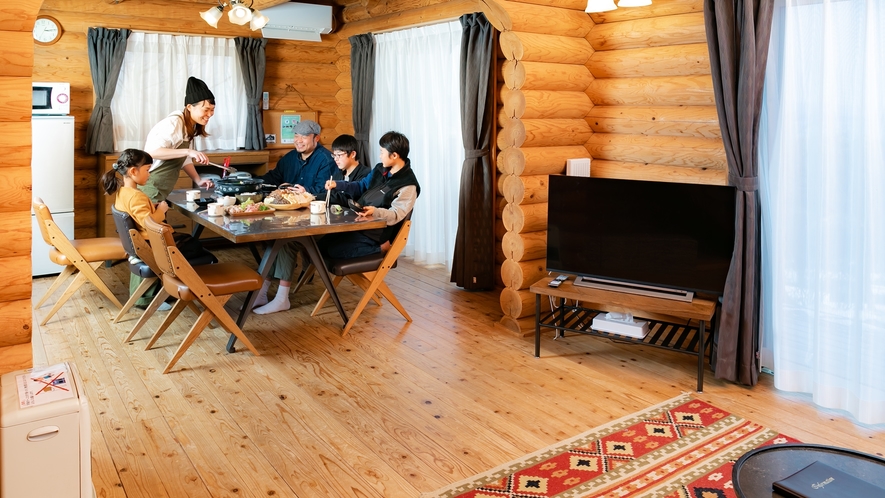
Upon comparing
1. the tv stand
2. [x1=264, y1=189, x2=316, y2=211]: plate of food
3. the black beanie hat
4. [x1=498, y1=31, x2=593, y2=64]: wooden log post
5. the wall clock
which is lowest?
the tv stand

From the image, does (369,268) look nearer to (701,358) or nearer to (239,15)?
(239,15)

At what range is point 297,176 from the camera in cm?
605

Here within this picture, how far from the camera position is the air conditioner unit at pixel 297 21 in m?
7.50

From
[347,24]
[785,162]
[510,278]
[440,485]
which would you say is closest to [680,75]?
[785,162]

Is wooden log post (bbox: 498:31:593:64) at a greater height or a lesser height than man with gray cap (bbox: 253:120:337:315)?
greater

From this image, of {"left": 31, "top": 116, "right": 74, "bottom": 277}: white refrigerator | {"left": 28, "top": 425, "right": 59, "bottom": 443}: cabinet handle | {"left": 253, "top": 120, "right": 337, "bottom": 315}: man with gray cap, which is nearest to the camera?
{"left": 28, "top": 425, "right": 59, "bottom": 443}: cabinet handle

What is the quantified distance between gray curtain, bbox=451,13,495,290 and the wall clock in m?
3.73

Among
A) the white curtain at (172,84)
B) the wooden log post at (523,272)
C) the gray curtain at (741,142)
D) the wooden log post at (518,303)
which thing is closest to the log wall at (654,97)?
the gray curtain at (741,142)

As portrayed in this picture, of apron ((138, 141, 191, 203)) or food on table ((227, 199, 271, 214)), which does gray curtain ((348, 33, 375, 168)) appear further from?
food on table ((227, 199, 271, 214))

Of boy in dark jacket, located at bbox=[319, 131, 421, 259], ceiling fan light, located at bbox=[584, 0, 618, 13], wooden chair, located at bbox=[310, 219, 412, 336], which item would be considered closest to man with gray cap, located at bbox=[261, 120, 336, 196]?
boy in dark jacket, located at bbox=[319, 131, 421, 259]

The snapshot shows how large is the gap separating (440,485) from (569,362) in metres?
1.65

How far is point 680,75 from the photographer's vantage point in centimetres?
452

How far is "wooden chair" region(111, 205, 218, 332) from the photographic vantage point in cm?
466

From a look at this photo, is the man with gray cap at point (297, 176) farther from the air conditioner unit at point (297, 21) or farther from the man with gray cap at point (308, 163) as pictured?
the air conditioner unit at point (297, 21)
